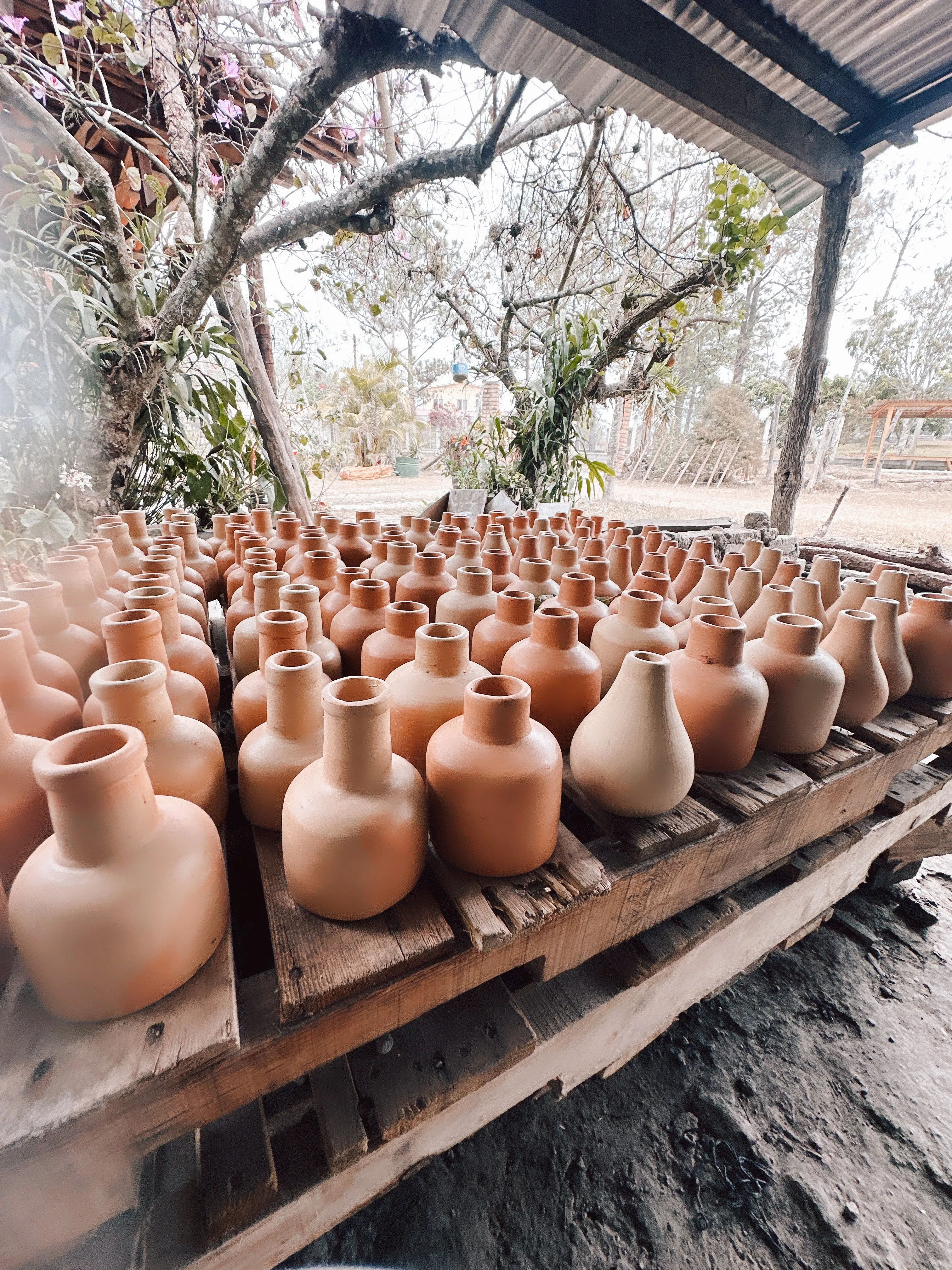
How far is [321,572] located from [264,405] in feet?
10.2

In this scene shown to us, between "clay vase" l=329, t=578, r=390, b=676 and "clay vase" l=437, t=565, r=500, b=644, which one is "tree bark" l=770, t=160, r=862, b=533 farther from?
"clay vase" l=329, t=578, r=390, b=676

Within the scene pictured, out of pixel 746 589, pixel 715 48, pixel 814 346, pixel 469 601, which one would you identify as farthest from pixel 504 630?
pixel 814 346

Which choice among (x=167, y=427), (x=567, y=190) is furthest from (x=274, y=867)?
(x=567, y=190)

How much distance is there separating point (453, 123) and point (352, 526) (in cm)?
325

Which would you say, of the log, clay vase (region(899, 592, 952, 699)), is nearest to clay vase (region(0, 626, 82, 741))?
clay vase (region(899, 592, 952, 699))

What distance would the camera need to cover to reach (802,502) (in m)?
12.2

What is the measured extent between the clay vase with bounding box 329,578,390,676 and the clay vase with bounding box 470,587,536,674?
250 millimetres

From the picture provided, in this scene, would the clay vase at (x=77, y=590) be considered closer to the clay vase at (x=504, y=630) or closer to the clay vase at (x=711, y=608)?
the clay vase at (x=504, y=630)

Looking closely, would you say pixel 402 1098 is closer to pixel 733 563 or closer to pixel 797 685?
pixel 797 685

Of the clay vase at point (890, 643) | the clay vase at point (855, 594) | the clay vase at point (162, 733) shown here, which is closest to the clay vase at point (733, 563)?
the clay vase at point (855, 594)

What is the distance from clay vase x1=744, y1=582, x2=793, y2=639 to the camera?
56.2 inches

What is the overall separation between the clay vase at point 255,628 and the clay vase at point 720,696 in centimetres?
89

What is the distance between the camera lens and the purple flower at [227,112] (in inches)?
117

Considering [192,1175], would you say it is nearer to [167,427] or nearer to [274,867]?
A: [274,867]
